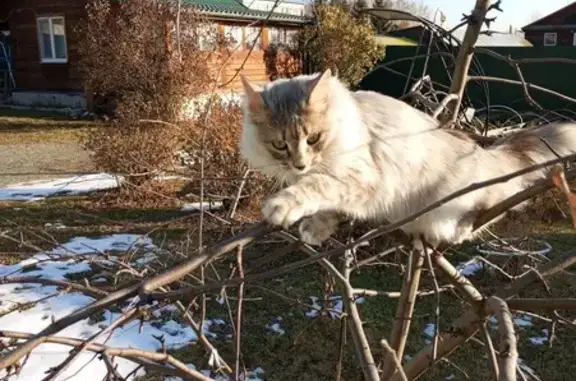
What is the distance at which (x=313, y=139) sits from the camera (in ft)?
6.10

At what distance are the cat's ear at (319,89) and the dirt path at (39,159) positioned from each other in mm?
6386

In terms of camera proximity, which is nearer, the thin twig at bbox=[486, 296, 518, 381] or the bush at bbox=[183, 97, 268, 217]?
the thin twig at bbox=[486, 296, 518, 381]

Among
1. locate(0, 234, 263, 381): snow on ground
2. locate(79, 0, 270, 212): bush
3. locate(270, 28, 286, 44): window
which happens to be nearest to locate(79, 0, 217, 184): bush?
locate(79, 0, 270, 212): bush

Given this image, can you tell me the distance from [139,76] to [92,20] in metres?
3.49

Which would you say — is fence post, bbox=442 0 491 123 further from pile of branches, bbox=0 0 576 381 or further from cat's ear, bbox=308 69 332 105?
cat's ear, bbox=308 69 332 105

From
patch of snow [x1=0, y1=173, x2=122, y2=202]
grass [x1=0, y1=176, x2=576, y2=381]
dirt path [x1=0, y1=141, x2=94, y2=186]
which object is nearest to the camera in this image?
grass [x1=0, y1=176, x2=576, y2=381]

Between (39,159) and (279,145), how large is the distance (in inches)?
328

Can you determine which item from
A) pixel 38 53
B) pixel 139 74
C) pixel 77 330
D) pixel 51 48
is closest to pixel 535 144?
pixel 77 330

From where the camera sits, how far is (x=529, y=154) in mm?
2062

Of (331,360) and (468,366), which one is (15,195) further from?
(468,366)

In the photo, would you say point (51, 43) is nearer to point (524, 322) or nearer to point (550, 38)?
point (524, 322)

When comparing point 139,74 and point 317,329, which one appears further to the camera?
point 139,74

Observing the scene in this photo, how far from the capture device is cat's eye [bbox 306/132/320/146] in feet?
6.08

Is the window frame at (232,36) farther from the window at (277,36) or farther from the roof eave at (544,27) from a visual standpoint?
the roof eave at (544,27)
